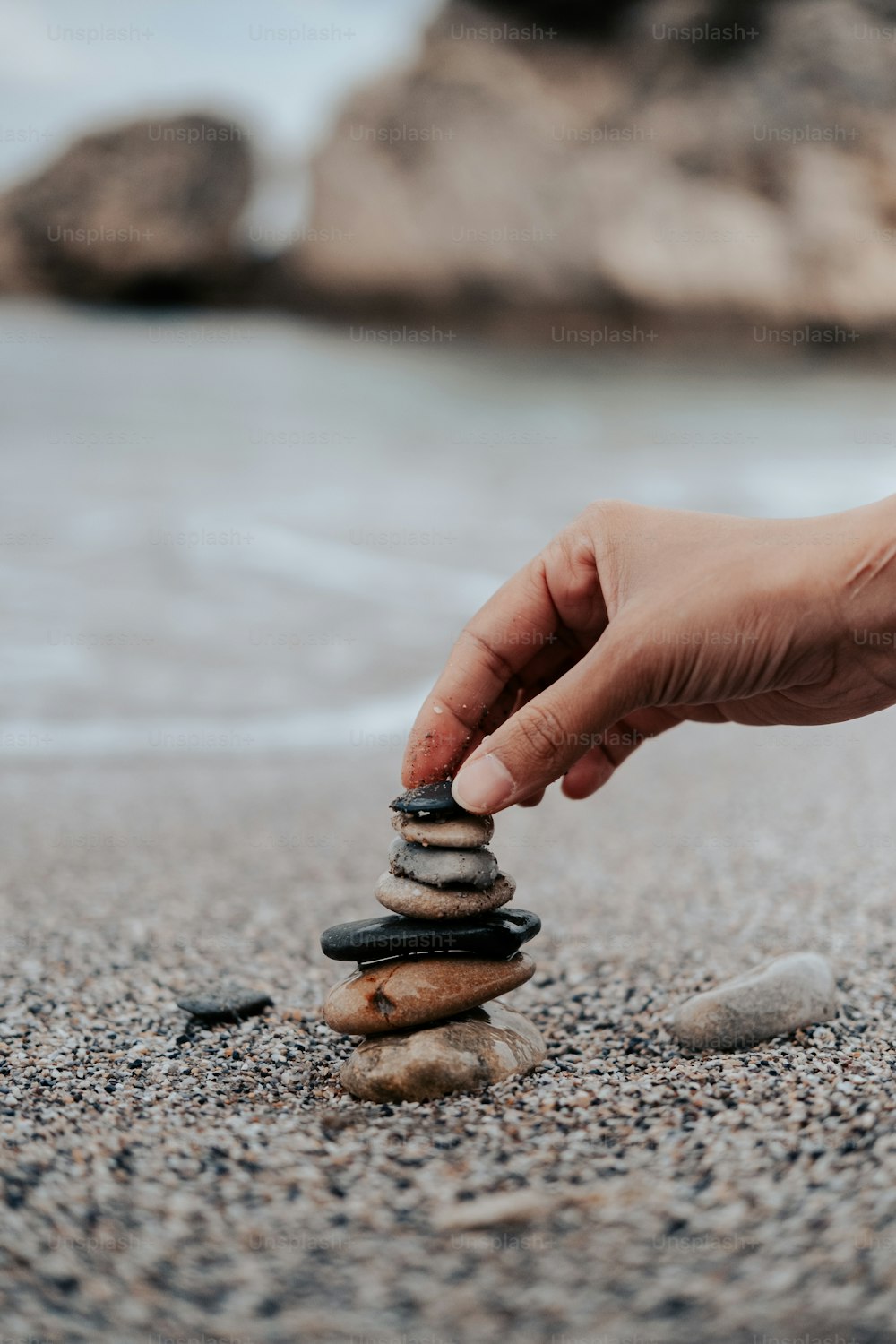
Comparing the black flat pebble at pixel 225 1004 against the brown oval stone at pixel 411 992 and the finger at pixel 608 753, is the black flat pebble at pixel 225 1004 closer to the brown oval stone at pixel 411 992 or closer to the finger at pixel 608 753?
the brown oval stone at pixel 411 992

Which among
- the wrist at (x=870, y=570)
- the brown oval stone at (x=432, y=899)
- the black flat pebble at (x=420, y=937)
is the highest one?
the wrist at (x=870, y=570)

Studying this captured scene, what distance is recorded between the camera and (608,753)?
376 centimetres

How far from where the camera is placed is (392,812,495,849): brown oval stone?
2.92 metres

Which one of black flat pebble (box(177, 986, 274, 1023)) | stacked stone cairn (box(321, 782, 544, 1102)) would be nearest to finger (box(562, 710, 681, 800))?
stacked stone cairn (box(321, 782, 544, 1102))

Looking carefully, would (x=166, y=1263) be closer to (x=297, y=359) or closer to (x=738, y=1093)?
(x=738, y=1093)

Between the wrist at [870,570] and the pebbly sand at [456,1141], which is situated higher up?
the wrist at [870,570]

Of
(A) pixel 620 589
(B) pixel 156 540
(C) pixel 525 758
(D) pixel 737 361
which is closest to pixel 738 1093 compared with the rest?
(C) pixel 525 758

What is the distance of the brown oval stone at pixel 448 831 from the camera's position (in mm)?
2920

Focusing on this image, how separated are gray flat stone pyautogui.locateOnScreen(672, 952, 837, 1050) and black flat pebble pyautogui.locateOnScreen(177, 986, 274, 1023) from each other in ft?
4.21

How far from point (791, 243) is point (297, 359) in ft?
51.7

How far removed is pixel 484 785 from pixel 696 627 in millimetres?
660

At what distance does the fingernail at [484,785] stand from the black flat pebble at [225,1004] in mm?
1092

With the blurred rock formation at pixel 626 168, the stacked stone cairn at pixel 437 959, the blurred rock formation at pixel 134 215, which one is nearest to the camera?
the stacked stone cairn at pixel 437 959

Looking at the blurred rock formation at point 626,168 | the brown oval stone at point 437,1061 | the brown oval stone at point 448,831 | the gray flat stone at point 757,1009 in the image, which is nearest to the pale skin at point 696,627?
the brown oval stone at point 448,831
